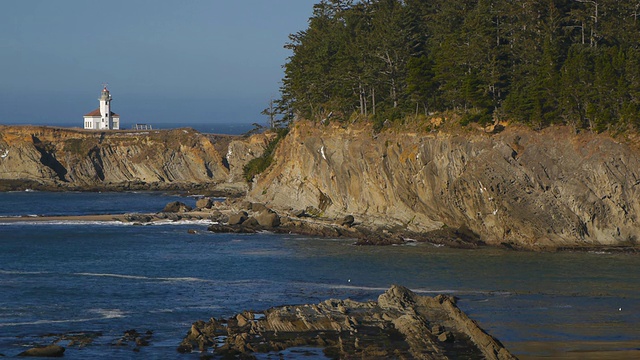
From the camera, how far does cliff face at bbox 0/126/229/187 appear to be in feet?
403

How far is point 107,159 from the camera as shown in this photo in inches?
4993

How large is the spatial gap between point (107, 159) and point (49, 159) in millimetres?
7574

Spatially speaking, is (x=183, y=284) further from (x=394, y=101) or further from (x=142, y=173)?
(x=142, y=173)

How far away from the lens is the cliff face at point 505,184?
54.3 metres

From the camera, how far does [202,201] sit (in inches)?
3344

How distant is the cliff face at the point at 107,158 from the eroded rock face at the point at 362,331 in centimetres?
8666

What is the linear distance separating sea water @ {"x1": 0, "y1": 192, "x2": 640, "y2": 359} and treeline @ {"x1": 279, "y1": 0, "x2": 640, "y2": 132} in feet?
31.5

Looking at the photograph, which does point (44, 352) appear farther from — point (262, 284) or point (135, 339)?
point (262, 284)

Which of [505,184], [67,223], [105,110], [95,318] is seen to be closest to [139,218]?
[67,223]

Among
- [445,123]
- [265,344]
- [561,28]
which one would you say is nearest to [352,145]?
[445,123]

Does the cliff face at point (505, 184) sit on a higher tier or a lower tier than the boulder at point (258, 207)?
higher

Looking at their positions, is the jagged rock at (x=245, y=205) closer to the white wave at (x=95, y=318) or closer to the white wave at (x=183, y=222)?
the white wave at (x=183, y=222)

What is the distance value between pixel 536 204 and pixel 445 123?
9.43 meters

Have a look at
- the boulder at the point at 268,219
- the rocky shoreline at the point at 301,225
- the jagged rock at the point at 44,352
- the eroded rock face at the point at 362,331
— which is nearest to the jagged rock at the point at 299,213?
the rocky shoreline at the point at 301,225
